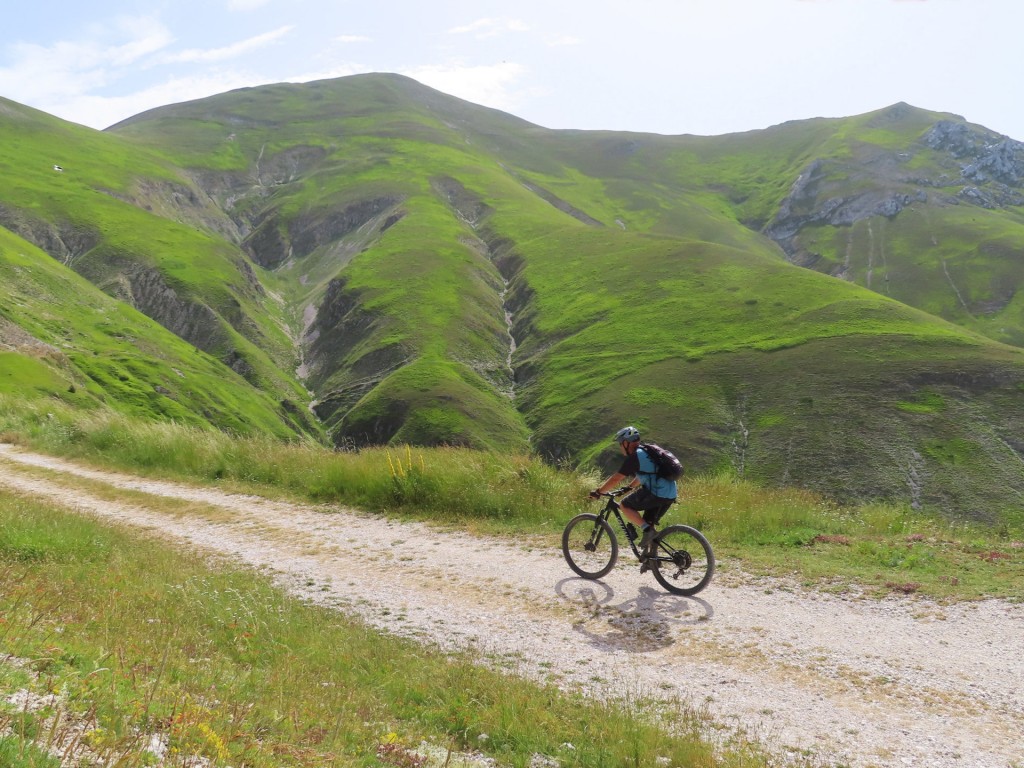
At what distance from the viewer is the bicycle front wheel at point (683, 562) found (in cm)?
1205

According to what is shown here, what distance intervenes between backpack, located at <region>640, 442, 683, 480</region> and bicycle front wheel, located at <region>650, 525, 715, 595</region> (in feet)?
3.04

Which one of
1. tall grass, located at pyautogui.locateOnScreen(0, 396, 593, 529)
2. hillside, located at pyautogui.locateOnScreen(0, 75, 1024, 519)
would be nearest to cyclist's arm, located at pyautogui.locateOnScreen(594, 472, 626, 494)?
tall grass, located at pyautogui.locateOnScreen(0, 396, 593, 529)

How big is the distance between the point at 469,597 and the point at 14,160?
649 ft

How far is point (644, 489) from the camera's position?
12484mm

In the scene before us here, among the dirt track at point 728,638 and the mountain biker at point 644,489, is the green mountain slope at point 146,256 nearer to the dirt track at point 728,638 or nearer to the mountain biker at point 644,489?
the dirt track at point 728,638

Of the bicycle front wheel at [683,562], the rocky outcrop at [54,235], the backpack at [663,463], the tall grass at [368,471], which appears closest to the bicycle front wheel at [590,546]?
the bicycle front wheel at [683,562]

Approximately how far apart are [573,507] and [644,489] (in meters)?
5.11

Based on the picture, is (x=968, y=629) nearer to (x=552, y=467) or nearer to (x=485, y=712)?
(x=485, y=712)

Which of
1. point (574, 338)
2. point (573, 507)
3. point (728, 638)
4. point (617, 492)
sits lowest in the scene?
point (574, 338)

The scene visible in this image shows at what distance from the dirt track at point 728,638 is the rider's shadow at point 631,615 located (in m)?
0.03

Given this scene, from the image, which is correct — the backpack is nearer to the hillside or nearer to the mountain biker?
the mountain biker

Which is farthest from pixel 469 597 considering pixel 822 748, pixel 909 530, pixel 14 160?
pixel 14 160

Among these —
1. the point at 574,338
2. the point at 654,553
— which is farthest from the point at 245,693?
the point at 574,338

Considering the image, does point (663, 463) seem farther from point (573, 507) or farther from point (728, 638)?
point (573, 507)
